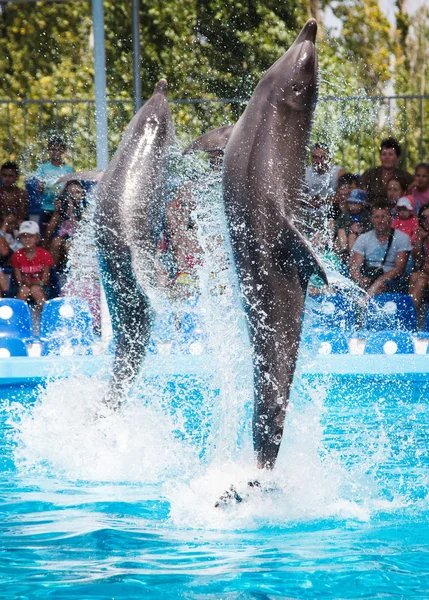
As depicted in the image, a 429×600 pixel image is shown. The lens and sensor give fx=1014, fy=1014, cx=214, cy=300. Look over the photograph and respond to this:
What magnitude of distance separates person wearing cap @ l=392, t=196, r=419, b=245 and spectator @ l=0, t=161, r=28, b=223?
474 centimetres

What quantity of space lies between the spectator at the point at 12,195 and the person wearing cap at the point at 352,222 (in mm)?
4092

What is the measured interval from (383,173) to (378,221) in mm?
1408

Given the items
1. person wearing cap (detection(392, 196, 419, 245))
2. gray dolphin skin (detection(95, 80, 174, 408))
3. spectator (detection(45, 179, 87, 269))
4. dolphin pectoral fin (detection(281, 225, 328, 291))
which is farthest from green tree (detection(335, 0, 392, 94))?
dolphin pectoral fin (detection(281, 225, 328, 291))

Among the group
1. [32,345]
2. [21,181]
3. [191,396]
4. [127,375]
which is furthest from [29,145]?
[127,375]

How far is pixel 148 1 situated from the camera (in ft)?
69.7

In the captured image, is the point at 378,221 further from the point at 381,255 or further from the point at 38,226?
the point at 38,226

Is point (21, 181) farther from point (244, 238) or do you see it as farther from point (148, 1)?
point (244, 238)

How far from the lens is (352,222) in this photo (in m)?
12.0

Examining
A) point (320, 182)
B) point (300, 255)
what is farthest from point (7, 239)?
point (300, 255)

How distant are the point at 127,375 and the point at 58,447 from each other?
72 cm

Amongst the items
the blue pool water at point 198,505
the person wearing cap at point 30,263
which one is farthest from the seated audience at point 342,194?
the blue pool water at point 198,505

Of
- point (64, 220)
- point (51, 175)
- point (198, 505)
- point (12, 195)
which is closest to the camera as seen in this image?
point (198, 505)

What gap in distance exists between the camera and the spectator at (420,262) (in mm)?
11195

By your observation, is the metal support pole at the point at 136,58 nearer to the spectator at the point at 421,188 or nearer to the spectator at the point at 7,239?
the spectator at the point at 7,239
